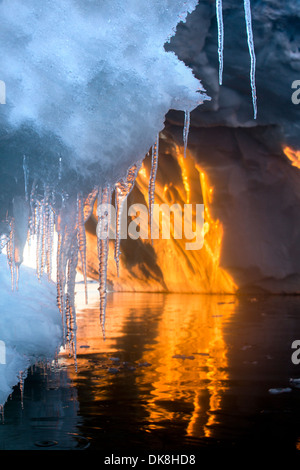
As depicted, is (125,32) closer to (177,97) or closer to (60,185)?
(177,97)

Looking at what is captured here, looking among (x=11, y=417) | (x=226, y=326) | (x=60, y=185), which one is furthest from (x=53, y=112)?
(x=226, y=326)

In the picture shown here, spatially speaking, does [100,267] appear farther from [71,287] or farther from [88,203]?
[88,203]

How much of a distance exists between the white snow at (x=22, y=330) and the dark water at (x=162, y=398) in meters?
0.17

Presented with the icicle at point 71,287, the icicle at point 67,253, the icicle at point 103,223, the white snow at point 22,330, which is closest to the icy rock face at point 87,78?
the icicle at point 103,223

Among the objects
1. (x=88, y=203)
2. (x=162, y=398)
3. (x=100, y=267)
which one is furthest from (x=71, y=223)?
(x=162, y=398)

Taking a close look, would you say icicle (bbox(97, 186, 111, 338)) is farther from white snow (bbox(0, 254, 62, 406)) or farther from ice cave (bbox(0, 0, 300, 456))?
white snow (bbox(0, 254, 62, 406))

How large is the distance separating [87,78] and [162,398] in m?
2.45

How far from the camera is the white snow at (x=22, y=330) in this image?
12.8ft

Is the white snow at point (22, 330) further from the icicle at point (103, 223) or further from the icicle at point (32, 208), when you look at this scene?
the icicle at point (103, 223)

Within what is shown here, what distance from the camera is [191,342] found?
20.3ft

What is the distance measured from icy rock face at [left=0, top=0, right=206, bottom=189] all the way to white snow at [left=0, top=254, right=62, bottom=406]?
1.61 metres

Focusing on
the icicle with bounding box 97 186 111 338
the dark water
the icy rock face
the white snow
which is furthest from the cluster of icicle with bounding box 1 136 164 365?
the dark water

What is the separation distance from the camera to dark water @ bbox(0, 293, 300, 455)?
265cm

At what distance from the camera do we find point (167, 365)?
4816mm
